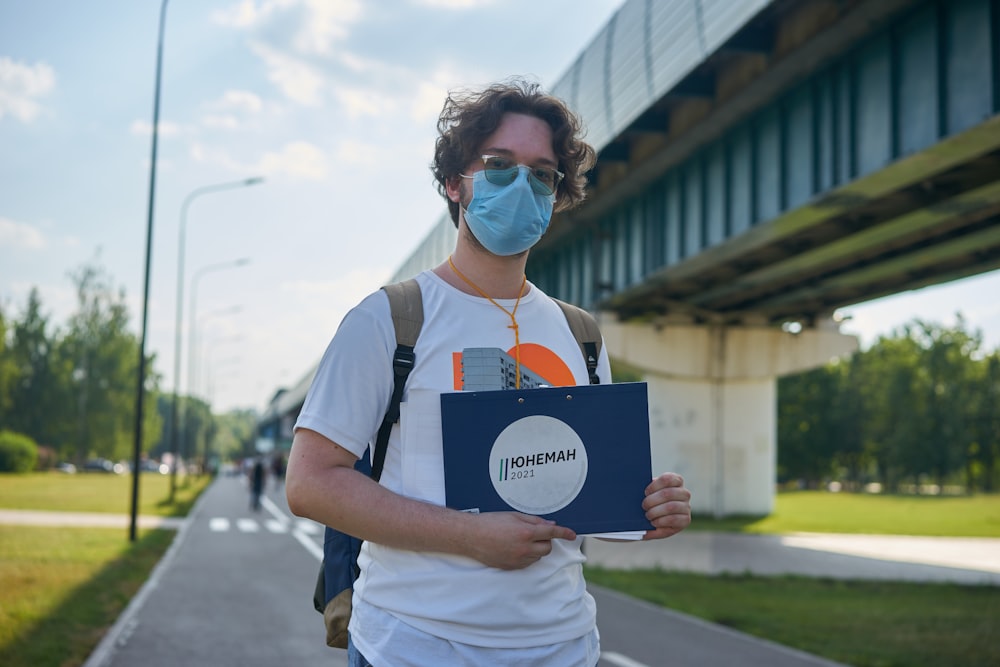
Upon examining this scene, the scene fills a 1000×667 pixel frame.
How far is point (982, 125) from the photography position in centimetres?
1310

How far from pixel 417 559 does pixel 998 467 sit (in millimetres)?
94619

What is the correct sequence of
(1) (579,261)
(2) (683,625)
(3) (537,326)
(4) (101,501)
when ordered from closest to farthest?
1. (3) (537,326)
2. (2) (683,625)
3. (1) (579,261)
4. (4) (101,501)

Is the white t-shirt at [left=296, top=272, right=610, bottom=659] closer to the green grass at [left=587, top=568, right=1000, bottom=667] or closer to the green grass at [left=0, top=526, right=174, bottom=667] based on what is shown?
the green grass at [left=0, top=526, right=174, bottom=667]

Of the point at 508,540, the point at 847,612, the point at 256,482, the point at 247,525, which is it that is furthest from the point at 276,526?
the point at 508,540

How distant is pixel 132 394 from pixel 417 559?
9097 centimetres

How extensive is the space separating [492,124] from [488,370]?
2.02 ft

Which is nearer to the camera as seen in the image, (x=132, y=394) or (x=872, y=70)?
(x=872, y=70)

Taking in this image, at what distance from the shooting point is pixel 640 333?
37250mm

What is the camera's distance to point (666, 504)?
254 centimetres

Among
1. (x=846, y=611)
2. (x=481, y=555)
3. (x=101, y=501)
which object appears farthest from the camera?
(x=101, y=501)

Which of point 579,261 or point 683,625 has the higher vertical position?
point 579,261

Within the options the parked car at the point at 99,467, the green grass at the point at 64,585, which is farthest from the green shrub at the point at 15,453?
the green grass at the point at 64,585

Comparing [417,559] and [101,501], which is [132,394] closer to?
[101,501]

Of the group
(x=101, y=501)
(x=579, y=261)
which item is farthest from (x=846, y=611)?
(x=101, y=501)
